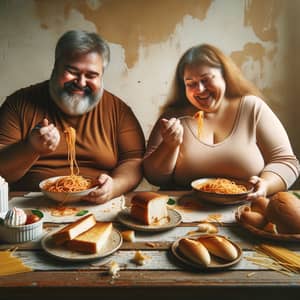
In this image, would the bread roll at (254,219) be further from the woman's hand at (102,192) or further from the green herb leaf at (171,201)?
the woman's hand at (102,192)

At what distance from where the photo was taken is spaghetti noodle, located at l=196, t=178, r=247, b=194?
1.92m

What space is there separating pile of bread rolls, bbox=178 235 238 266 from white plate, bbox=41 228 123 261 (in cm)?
26

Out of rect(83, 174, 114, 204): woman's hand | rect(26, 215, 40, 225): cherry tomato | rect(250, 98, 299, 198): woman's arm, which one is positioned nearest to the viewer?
rect(26, 215, 40, 225): cherry tomato

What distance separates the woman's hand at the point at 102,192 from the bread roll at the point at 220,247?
69cm

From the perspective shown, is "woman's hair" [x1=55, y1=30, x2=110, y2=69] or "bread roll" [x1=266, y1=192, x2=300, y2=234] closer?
"bread roll" [x1=266, y1=192, x2=300, y2=234]

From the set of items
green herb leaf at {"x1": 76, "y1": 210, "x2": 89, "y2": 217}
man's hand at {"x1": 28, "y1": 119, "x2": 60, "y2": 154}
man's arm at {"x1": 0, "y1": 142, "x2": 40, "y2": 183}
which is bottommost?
green herb leaf at {"x1": 76, "y1": 210, "x2": 89, "y2": 217}

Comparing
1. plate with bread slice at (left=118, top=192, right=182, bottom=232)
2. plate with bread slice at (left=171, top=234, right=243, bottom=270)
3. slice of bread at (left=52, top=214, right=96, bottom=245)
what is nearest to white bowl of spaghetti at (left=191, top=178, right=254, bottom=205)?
plate with bread slice at (left=118, top=192, right=182, bottom=232)

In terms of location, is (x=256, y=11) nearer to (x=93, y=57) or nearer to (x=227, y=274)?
(x=93, y=57)

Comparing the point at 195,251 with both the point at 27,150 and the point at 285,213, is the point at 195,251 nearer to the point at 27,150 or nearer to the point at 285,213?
the point at 285,213

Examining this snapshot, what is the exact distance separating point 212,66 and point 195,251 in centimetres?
146

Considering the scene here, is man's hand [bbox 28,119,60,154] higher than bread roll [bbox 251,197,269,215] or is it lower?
higher

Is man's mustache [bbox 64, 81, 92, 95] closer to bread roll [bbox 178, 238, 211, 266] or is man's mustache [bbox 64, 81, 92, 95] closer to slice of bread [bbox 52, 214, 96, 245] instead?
slice of bread [bbox 52, 214, 96, 245]

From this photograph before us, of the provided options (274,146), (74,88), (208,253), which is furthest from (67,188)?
(274,146)

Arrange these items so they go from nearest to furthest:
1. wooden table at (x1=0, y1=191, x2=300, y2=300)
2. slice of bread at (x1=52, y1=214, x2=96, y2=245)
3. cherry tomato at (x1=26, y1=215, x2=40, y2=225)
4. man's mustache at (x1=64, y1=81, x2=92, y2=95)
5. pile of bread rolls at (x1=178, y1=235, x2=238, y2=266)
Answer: wooden table at (x1=0, y1=191, x2=300, y2=300), pile of bread rolls at (x1=178, y1=235, x2=238, y2=266), slice of bread at (x1=52, y1=214, x2=96, y2=245), cherry tomato at (x1=26, y1=215, x2=40, y2=225), man's mustache at (x1=64, y1=81, x2=92, y2=95)
